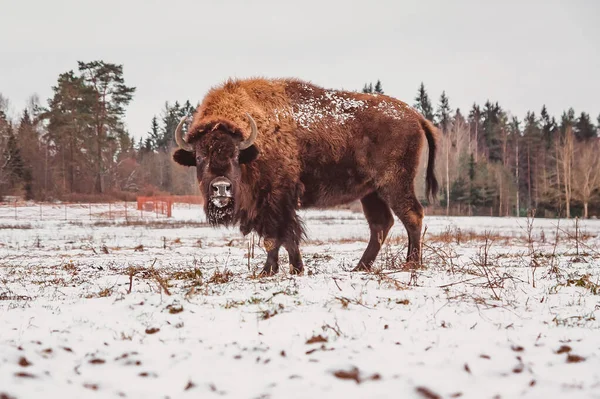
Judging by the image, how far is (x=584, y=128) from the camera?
68688 mm

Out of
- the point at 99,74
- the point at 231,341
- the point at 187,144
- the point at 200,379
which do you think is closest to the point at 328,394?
the point at 200,379

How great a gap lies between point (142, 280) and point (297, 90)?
3.83 m

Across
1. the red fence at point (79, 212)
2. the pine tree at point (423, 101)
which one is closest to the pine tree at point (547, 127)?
the pine tree at point (423, 101)

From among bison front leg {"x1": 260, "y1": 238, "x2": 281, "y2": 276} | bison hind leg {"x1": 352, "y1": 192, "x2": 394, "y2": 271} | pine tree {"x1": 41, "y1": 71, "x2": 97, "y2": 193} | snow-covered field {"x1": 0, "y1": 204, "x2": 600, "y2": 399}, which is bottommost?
snow-covered field {"x1": 0, "y1": 204, "x2": 600, "y2": 399}

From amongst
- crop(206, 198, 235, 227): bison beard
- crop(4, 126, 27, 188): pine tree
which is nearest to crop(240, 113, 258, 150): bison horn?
crop(206, 198, 235, 227): bison beard

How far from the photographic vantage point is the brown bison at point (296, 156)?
6078 mm

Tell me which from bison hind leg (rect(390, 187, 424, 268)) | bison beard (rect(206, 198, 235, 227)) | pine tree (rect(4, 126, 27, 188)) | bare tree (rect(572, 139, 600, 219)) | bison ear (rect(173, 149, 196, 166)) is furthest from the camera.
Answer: pine tree (rect(4, 126, 27, 188))

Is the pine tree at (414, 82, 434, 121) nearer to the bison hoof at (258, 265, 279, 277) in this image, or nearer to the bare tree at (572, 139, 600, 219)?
the bare tree at (572, 139, 600, 219)

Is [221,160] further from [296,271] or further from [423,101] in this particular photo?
[423,101]

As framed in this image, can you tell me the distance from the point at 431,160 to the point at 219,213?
13.1ft

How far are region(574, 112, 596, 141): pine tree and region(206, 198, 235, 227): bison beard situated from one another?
250 feet

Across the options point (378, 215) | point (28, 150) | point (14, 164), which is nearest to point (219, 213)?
point (378, 215)

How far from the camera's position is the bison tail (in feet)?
25.2

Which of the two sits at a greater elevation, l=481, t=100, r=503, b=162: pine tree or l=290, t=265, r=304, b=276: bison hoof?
l=481, t=100, r=503, b=162: pine tree
